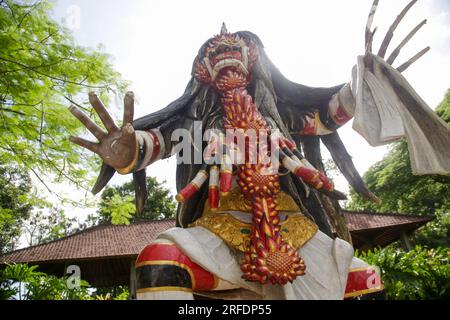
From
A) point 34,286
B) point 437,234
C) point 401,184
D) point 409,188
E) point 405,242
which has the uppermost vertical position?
point 401,184

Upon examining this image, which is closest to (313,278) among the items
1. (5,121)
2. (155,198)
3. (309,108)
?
(309,108)

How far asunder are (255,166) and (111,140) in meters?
0.85

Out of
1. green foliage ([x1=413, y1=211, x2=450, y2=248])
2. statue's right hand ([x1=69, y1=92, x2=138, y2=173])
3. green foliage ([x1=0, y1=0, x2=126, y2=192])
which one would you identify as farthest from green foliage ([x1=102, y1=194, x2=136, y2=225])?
green foliage ([x1=413, y1=211, x2=450, y2=248])

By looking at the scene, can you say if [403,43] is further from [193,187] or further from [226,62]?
[193,187]

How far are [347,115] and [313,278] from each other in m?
1.20

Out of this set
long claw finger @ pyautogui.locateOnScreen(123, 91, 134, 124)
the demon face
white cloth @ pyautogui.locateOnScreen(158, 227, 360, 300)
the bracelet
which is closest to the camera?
white cloth @ pyautogui.locateOnScreen(158, 227, 360, 300)

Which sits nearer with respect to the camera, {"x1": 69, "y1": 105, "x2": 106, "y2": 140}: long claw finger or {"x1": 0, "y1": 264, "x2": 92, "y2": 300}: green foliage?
{"x1": 69, "y1": 105, "x2": 106, "y2": 140}: long claw finger

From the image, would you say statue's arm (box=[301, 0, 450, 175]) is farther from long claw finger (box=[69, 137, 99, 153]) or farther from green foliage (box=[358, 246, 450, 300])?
green foliage (box=[358, 246, 450, 300])

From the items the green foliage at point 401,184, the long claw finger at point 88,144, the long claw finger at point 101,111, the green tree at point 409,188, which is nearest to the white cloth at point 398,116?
the long claw finger at point 101,111

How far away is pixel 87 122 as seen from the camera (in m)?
1.85

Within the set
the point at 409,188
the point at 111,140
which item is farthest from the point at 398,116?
the point at 409,188

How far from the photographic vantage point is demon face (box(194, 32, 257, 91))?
2354 mm

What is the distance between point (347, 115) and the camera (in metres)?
2.36

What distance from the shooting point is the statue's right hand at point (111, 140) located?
182 centimetres
